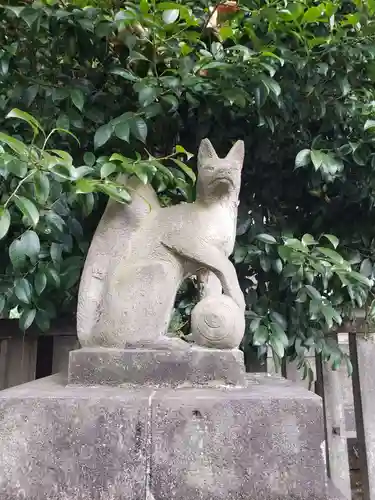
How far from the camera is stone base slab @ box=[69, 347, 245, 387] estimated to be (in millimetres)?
1131

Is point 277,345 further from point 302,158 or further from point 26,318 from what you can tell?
point 26,318

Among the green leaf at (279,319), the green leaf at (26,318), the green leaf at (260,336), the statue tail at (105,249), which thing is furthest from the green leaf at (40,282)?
the green leaf at (279,319)

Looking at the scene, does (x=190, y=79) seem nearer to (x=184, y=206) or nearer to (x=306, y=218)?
(x=184, y=206)

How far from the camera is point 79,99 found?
5.21 ft

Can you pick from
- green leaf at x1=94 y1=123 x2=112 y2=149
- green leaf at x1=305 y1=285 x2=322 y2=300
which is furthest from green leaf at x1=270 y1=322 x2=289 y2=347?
green leaf at x1=94 y1=123 x2=112 y2=149

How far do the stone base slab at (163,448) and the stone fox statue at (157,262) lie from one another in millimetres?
229

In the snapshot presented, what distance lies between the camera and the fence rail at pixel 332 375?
1962 millimetres

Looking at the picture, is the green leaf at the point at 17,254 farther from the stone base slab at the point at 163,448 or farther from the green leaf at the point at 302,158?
the green leaf at the point at 302,158

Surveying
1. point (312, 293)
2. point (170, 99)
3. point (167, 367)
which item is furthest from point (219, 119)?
point (167, 367)

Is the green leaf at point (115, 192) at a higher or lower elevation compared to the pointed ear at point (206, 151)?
lower

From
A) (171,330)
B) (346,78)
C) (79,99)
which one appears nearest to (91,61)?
(79,99)

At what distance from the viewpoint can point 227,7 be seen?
1669 mm

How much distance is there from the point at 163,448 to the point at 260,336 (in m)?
0.79

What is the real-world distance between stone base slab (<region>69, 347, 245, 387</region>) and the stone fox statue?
0.14 ft
